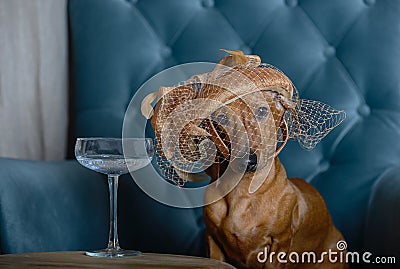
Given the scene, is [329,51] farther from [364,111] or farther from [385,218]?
[385,218]

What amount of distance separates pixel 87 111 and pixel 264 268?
2.21 feet

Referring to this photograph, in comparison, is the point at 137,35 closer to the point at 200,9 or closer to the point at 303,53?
the point at 200,9

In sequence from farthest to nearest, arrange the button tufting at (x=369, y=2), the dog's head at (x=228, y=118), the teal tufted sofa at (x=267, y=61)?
the button tufting at (x=369, y=2)
the teal tufted sofa at (x=267, y=61)
the dog's head at (x=228, y=118)

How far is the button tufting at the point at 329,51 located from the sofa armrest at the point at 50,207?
0.60 m

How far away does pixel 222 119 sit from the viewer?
0.98 m

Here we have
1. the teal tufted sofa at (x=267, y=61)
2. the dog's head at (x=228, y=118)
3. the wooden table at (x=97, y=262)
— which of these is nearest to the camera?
the wooden table at (x=97, y=262)

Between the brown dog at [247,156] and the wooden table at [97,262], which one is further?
the brown dog at [247,156]

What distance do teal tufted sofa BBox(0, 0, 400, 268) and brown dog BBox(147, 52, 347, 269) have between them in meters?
0.29

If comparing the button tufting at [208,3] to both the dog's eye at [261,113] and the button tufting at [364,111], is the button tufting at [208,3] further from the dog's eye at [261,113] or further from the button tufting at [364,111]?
the dog's eye at [261,113]

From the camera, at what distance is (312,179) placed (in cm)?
140

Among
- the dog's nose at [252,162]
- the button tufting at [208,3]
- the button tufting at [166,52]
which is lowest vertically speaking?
the dog's nose at [252,162]

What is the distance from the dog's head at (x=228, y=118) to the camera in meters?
0.97

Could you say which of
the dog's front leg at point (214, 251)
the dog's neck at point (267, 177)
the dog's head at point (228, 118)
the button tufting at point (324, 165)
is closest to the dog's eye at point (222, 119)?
the dog's head at point (228, 118)

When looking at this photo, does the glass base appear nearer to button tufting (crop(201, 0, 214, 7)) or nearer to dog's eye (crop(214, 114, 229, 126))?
dog's eye (crop(214, 114, 229, 126))
